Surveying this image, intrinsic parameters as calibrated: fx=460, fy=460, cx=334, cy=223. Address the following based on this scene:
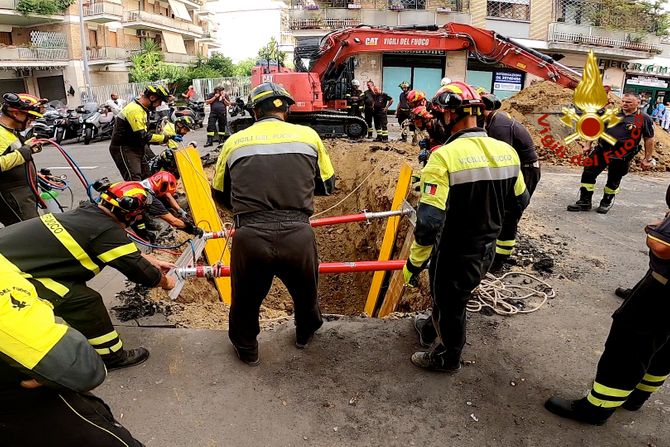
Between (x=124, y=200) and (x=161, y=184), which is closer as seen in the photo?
(x=124, y=200)

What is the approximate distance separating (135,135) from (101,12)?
84.2 ft

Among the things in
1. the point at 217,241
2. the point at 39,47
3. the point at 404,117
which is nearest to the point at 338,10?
the point at 404,117

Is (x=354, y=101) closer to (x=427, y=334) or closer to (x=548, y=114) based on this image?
(x=548, y=114)

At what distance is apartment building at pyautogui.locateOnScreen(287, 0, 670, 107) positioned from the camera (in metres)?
22.1

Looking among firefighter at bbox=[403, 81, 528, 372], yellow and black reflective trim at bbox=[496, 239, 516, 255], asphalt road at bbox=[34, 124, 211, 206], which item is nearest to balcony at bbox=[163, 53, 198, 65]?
asphalt road at bbox=[34, 124, 211, 206]

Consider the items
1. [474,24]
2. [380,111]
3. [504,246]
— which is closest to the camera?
[504,246]

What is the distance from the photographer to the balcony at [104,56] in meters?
27.0

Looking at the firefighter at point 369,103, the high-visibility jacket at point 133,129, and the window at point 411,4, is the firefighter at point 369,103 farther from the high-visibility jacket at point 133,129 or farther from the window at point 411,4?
the window at point 411,4

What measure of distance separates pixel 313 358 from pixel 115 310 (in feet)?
5.86

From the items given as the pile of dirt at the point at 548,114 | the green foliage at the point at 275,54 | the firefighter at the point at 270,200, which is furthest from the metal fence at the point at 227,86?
the firefighter at the point at 270,200

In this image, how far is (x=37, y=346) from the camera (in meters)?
1.42

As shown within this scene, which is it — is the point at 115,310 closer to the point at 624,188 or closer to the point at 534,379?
the point at 534,379

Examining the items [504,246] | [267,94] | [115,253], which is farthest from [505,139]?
[115,253]

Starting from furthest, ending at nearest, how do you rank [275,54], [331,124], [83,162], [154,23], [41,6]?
[154,23]
[41,6]
[275,54]
[331,124]
[83,162]
